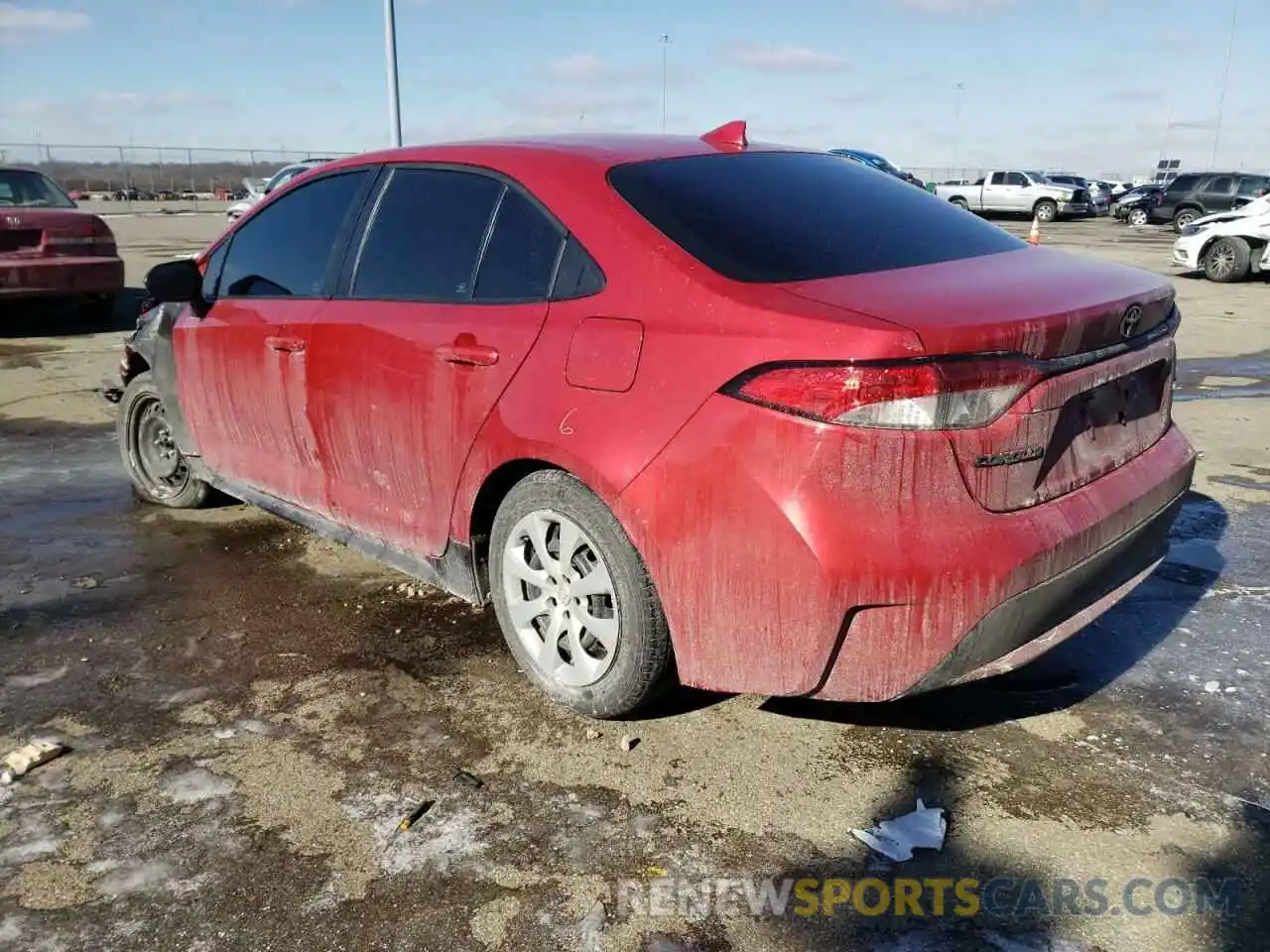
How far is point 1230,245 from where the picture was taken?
16000 mm

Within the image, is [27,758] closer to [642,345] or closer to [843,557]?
[642,345]

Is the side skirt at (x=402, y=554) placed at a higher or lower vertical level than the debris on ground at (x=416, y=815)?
higher

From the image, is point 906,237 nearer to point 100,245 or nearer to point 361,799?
point 361,799

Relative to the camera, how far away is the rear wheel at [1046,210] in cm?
3541

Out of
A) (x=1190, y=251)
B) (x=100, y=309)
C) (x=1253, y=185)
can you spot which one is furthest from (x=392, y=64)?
(x=1253, y=185)

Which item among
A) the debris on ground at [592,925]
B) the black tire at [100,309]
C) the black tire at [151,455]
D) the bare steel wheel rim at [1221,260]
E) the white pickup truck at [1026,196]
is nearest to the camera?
the debris on ground at [592,925]

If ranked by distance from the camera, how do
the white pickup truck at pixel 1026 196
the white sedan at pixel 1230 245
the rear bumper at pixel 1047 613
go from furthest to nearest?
the white pickup truck at pixel 1026 196 < the white sedan at pixel 1230 245 < the rear bumper at pixel 1047 613

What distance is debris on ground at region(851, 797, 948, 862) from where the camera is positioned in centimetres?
246

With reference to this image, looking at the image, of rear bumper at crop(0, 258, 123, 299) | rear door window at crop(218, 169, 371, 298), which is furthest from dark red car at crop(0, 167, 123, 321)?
rear door window at crop(218, 169, 371, 298)

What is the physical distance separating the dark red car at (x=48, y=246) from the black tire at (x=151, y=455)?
5766mm

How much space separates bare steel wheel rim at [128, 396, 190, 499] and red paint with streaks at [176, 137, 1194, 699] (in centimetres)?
225

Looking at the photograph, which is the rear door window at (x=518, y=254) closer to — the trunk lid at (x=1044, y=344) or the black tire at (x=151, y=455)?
the trunk lid at (x=1044, y=344)

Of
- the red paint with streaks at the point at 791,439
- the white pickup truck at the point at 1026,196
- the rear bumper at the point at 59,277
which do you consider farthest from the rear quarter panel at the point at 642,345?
the white pickup truck at the point at 1026,196

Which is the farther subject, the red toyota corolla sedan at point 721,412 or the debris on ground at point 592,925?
the red toyota corolla sedan at point 721,412
